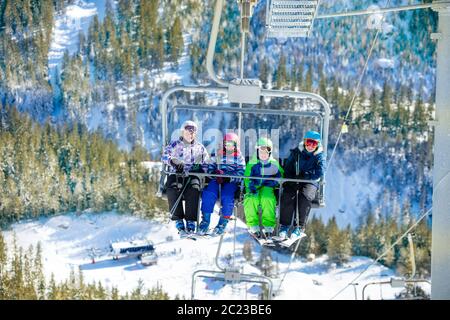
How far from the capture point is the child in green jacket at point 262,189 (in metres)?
4.78

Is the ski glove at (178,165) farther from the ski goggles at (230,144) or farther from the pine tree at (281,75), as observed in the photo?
the pine tree at (281,75)

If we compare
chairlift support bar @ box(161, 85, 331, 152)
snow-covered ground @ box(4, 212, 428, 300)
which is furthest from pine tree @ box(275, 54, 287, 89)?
chairlift support bar @ box(161, 85, 331, 152)

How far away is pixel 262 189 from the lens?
15.7 feet

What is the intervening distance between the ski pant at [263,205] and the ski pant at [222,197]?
0.36 feet

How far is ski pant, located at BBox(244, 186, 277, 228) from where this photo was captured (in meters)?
4.77

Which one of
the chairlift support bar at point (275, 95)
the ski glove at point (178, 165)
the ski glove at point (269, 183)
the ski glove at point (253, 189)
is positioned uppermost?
the chairlift support bar at point (275, 95)

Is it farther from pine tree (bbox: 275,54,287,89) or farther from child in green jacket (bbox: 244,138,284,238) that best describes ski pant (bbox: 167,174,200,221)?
pine tree (bbox: 275,54,287,89)

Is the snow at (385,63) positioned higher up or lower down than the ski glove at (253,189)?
lower down

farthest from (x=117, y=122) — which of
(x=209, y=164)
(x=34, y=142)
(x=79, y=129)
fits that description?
(x=209, y=164)

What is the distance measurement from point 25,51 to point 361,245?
116 feet

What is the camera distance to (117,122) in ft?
197

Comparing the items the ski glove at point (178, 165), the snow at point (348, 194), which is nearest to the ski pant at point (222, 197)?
the ski glove at point (178, 165)

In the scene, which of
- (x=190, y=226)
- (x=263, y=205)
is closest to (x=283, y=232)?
(x=263, y=205)
